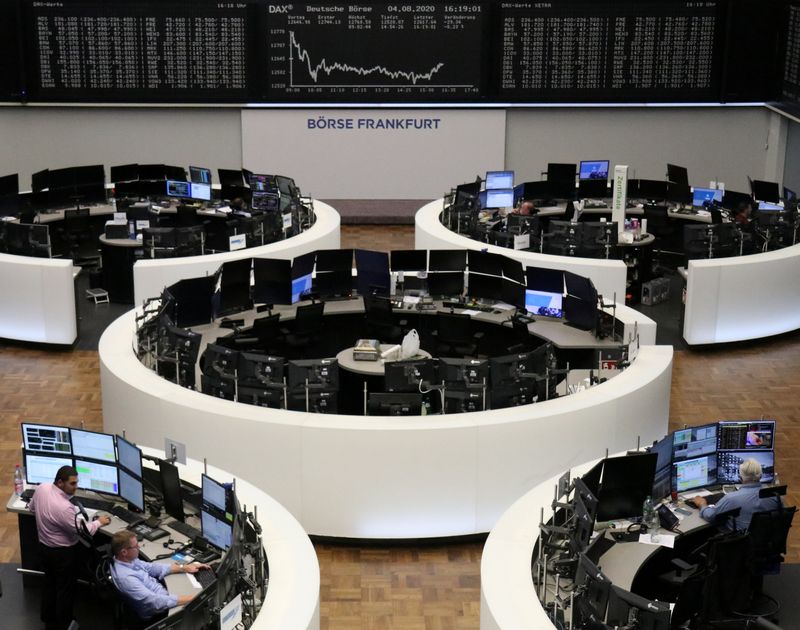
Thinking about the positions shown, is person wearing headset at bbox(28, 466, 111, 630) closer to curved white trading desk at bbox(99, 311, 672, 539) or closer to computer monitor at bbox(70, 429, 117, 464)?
computer monitor at bbox(70, 429, 117, 464)

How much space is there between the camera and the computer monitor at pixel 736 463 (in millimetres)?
8344

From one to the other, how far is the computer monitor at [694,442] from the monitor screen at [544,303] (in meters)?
3.24

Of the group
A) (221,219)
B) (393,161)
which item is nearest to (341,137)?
(393,161)

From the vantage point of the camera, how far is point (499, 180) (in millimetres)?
15469

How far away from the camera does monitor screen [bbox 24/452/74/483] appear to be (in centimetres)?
807

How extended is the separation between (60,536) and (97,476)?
0.57m

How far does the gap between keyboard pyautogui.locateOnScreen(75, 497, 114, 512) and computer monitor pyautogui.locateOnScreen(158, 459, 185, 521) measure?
0.44 meters

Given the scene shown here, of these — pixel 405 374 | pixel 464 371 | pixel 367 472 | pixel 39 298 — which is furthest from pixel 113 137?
pixel 367 472

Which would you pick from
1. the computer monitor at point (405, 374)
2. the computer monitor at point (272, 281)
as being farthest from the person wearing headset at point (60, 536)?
the computer monitor at point (272, 281)

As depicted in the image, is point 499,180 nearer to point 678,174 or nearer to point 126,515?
point 678,174

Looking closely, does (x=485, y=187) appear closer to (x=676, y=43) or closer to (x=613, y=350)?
(x=676, y=43)

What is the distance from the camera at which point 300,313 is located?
11.4m

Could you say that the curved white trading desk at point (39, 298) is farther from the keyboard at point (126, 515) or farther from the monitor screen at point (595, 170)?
the monitor screen at point (595, 170)

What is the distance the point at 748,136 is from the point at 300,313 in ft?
30.7
